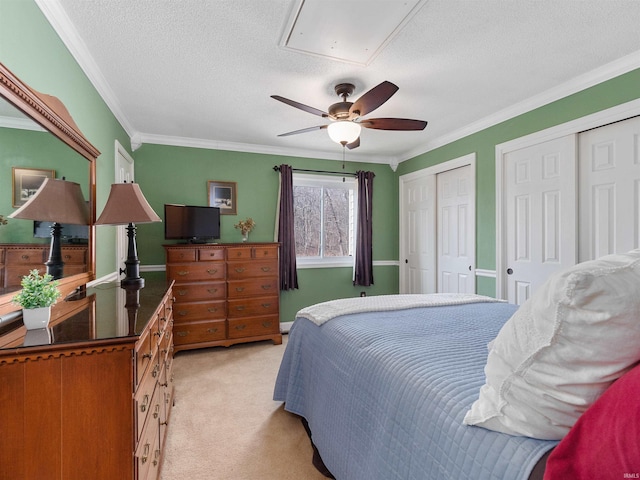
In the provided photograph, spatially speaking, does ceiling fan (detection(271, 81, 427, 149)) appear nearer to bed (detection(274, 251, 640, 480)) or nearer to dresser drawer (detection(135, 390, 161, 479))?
bed (detection(274, 251, 640, 480))

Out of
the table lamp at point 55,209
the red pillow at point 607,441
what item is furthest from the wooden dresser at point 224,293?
the red pillow at point 607,441

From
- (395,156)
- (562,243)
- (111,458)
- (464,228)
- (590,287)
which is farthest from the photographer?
(395,156)

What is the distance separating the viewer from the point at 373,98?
2.24m

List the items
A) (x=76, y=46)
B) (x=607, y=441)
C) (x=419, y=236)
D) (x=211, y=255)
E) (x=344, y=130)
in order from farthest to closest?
(x=419, y=236) < (x=211, y=255) < (x=344, y=130) < (x=76, y=46) < (x=607, y=441)

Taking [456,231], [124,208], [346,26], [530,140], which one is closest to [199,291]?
[124,208]

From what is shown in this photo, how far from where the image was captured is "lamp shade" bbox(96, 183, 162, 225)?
210 cm

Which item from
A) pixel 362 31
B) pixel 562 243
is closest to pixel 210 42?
pixel 362 31

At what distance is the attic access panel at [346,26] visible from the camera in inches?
66.5

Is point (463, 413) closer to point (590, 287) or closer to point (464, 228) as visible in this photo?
point (590, 287)

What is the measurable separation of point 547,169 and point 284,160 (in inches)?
118

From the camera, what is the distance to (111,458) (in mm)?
1100

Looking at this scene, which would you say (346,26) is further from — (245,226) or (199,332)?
(199,332)

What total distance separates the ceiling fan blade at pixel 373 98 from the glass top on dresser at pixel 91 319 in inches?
72.9

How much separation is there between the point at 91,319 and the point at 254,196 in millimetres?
3103
